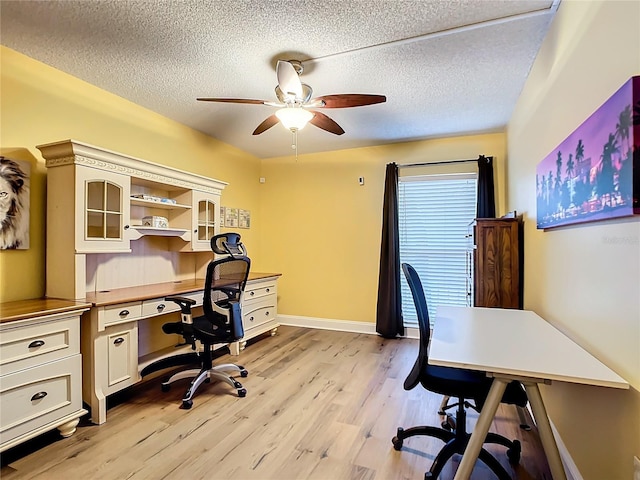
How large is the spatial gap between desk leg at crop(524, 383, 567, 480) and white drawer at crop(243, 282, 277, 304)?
2894 mm

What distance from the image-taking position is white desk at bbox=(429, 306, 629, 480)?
1.22m

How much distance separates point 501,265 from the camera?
2.82 metres

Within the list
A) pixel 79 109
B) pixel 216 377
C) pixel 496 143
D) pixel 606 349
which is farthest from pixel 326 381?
pixel 496 143

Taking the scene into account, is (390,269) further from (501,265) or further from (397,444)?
(397,444)

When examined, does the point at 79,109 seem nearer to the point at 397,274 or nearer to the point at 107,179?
the point at 107,179

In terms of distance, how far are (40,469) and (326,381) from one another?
1931 mm

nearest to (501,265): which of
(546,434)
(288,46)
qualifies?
(546,434)

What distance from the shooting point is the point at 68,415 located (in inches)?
81.3

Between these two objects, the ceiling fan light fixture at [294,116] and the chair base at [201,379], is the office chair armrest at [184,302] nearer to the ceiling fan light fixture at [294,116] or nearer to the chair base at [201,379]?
the chair base at [201,379]

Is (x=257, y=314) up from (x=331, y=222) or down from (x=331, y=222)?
down

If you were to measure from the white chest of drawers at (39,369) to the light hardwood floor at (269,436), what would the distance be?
168 millimetres

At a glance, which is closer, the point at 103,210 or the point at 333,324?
the point at 103,210

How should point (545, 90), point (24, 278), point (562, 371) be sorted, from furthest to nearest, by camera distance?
1. point (24, 278)
2. point (545, 90)
3. point (562, 371)

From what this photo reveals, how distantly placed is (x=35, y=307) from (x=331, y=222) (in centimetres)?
337
